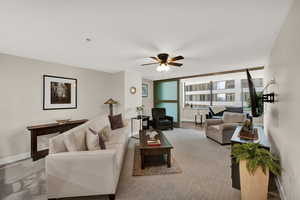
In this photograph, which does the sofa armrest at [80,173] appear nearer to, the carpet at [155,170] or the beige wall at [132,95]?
the carpet at [155,170]

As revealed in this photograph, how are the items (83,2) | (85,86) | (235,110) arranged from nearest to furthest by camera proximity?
(83,2)
(85,86)
(235,110)

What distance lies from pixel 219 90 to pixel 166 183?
666 cm

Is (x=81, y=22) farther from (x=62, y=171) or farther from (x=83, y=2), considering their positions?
(x=62, y=171)

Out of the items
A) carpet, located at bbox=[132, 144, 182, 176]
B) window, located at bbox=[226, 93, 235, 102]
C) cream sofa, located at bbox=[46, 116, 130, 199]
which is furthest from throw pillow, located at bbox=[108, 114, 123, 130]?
window, located at bbox=[226, 93, 235, 102]

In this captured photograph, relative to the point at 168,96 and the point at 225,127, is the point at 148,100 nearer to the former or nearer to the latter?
the point at 168,96

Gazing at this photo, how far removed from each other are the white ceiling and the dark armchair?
3.45m

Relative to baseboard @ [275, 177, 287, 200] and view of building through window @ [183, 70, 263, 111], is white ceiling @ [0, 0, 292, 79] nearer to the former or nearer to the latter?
baseboard @ [275, 177, 287, 200]

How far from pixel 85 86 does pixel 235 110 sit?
5.65 metres

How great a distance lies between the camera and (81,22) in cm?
185

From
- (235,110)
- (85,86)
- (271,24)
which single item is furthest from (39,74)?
(235,110)

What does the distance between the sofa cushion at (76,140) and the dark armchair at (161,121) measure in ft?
12.5

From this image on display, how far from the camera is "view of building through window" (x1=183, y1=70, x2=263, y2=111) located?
6.81 m

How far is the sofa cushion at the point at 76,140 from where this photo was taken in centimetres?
193

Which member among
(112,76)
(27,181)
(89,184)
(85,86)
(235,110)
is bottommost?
(27,181)
